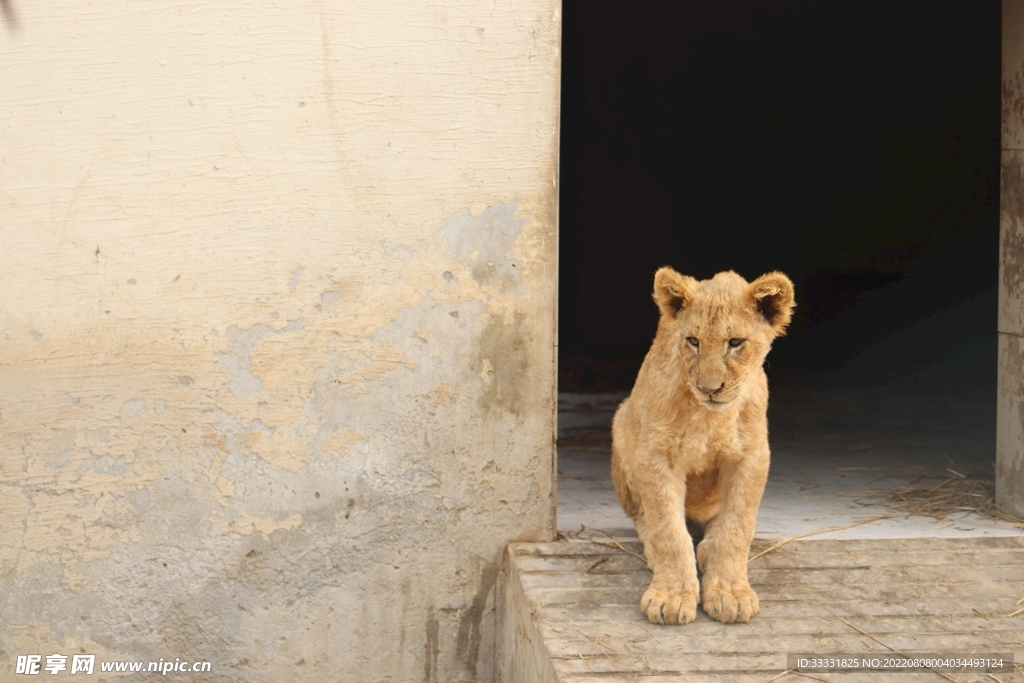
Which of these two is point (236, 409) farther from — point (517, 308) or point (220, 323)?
point (517, 308)

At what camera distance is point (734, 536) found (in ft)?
10.9

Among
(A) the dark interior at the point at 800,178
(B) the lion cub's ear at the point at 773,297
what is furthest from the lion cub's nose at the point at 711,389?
(A) the dark interior at the point at 800,178

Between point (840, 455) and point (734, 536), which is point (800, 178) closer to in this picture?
point (840, 455)

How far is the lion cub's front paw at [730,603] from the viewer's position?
10.6 feet

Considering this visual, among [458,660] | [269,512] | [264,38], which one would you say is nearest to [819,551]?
[458,660]

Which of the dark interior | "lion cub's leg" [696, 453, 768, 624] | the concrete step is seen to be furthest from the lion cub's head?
the dark interior

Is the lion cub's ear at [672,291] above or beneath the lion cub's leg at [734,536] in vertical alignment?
above

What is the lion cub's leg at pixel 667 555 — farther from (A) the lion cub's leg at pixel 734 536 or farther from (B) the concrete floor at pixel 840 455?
(B) the concrete floor at pixel 840 455

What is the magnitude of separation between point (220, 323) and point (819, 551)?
2.48 meters

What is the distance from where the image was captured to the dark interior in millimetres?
8516

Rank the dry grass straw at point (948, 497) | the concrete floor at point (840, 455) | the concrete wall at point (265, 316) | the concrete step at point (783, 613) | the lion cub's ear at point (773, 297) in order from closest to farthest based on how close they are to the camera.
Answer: the concrete step at point (783, 613) < the lion cub's ear at point (773, 297) < the concrete wall at point (265, 316) < the concrete floor at point (840, 455) < the dry grass straw at point (948, 497)

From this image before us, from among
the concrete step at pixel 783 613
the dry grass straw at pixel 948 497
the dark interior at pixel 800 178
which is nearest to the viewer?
the concrete step at pixel 783 613

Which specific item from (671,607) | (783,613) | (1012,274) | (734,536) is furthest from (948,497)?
(671,607)

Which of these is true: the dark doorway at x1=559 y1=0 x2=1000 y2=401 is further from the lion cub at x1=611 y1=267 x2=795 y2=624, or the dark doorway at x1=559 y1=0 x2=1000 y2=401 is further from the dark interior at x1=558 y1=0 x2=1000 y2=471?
the lion cub at x1=611 y1=267 x2=795 y2=624
